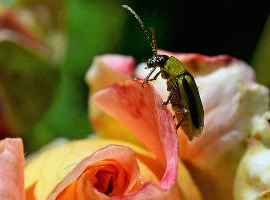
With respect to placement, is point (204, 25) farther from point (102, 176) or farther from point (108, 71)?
point (102, 176)

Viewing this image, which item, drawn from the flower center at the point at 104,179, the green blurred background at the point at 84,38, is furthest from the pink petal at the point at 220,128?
the green blurred background at the point at 84,38

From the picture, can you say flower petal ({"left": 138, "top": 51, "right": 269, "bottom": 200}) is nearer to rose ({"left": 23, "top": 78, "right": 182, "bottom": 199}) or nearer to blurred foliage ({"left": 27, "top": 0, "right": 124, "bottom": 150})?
rose ({"left": 23, "top": 78, "right": 182, "bottom": 199})

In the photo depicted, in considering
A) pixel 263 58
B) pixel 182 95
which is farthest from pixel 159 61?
pixel 263 58

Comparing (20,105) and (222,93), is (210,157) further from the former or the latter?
(20,105)

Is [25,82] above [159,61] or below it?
below

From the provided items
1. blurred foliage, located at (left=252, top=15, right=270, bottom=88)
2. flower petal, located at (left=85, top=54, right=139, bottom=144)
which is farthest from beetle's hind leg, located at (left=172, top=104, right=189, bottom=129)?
blurred foliage, located at (left=252, top=15, right=270, bottom=88)

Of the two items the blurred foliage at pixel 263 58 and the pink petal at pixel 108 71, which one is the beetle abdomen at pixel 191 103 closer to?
the pink petal at pixel 108 71
